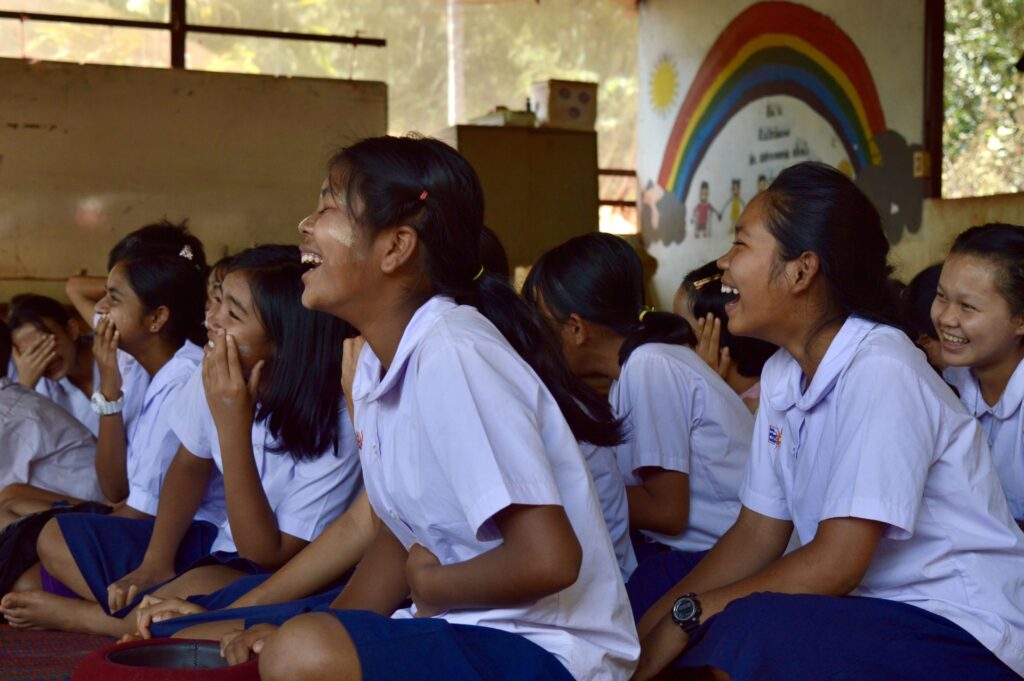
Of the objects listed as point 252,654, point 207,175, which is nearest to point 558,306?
point 252,654

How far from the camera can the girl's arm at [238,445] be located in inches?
86.4

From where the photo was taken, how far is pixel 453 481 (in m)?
1.38

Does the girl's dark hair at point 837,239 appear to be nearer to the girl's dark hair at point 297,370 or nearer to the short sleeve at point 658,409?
the short sleeve at point 658,409

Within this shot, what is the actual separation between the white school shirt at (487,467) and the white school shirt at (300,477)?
2.51 ft

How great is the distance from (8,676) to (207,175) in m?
4.27

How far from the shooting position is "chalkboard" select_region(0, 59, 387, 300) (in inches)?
233

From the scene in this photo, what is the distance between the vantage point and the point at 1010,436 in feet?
7.09

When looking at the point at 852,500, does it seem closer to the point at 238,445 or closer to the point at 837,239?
the point at 837,239

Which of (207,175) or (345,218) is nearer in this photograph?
(345,218)

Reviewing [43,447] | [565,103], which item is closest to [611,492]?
[43,447]

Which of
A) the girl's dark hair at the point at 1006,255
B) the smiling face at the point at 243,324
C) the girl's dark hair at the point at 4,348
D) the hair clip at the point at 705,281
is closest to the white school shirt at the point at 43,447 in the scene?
the girl's dark hair at the point at 4,348

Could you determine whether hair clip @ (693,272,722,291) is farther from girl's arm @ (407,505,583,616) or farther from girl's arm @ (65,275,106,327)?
girl's arm @ (65,275,106,327)

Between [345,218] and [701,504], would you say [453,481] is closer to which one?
[345,218]

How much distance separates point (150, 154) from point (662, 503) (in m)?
4.50
